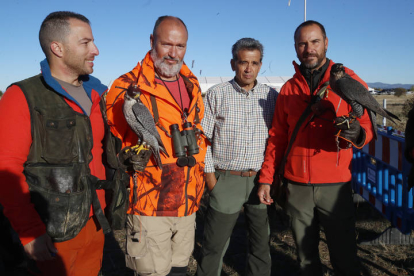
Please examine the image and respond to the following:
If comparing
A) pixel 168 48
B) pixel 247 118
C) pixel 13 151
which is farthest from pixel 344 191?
pixel 13 151

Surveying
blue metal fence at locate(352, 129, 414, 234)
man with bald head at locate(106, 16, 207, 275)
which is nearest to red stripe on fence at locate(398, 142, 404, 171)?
blue metal fence at locate(352, 129, 414, 234)

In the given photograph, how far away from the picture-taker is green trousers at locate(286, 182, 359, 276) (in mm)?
2795

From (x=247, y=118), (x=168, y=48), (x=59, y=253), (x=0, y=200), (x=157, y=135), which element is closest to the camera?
(x=0, y=200)

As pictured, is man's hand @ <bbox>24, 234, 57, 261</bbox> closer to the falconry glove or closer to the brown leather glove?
the falconry glove

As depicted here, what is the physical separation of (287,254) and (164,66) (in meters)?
3.19

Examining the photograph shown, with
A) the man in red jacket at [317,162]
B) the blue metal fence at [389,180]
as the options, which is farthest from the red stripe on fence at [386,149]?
the man in red jacket at [317,162]

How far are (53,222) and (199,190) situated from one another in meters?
1.30

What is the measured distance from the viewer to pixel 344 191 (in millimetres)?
2836

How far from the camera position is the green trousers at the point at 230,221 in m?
3.33

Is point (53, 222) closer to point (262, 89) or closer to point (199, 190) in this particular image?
point (199, 190)

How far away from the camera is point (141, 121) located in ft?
8.16

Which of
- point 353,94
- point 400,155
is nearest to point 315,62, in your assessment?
point 353,94

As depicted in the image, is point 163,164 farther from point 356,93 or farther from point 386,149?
point 386,149

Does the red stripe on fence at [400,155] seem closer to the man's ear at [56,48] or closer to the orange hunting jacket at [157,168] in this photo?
the orange hunting jacket at [157,168]
